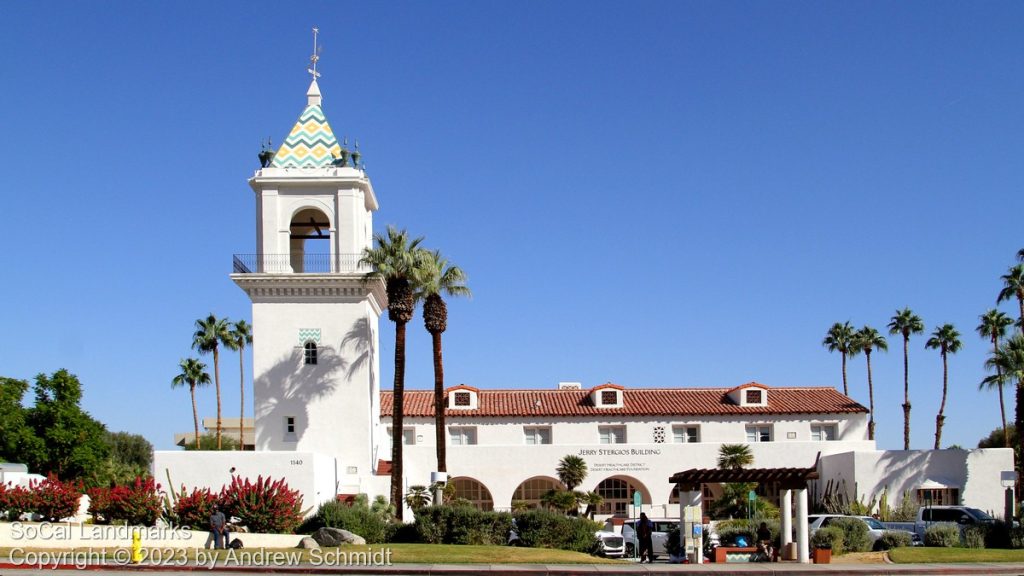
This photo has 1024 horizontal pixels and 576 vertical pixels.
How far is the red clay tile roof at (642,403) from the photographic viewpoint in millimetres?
58031

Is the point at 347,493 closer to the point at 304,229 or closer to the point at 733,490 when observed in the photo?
the point at 304,229

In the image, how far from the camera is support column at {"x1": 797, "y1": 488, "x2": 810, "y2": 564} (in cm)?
3169

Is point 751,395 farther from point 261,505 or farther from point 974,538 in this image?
point 261,505

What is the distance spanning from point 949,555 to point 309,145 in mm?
27864

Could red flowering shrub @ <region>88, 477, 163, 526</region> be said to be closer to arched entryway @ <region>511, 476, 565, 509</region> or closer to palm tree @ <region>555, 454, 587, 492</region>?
palm tree @ <region>555, 454, 587, 492</region>

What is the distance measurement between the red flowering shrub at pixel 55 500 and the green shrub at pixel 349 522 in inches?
274

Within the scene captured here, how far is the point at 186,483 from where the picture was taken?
128ft

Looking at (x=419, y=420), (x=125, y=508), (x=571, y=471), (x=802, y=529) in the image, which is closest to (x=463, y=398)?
(x=419, y=420)

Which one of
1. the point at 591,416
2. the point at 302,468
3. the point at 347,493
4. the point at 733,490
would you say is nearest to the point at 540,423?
the point at 591,416

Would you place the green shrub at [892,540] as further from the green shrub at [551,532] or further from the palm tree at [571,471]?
the palm tree at [571,471]

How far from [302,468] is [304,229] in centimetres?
1203

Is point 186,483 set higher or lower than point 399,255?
lower

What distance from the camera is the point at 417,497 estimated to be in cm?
4859

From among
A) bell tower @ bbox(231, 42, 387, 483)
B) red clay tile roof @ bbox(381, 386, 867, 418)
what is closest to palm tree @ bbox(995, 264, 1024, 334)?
red clay tile roof @ bbox(381, 386, 867, 418)
